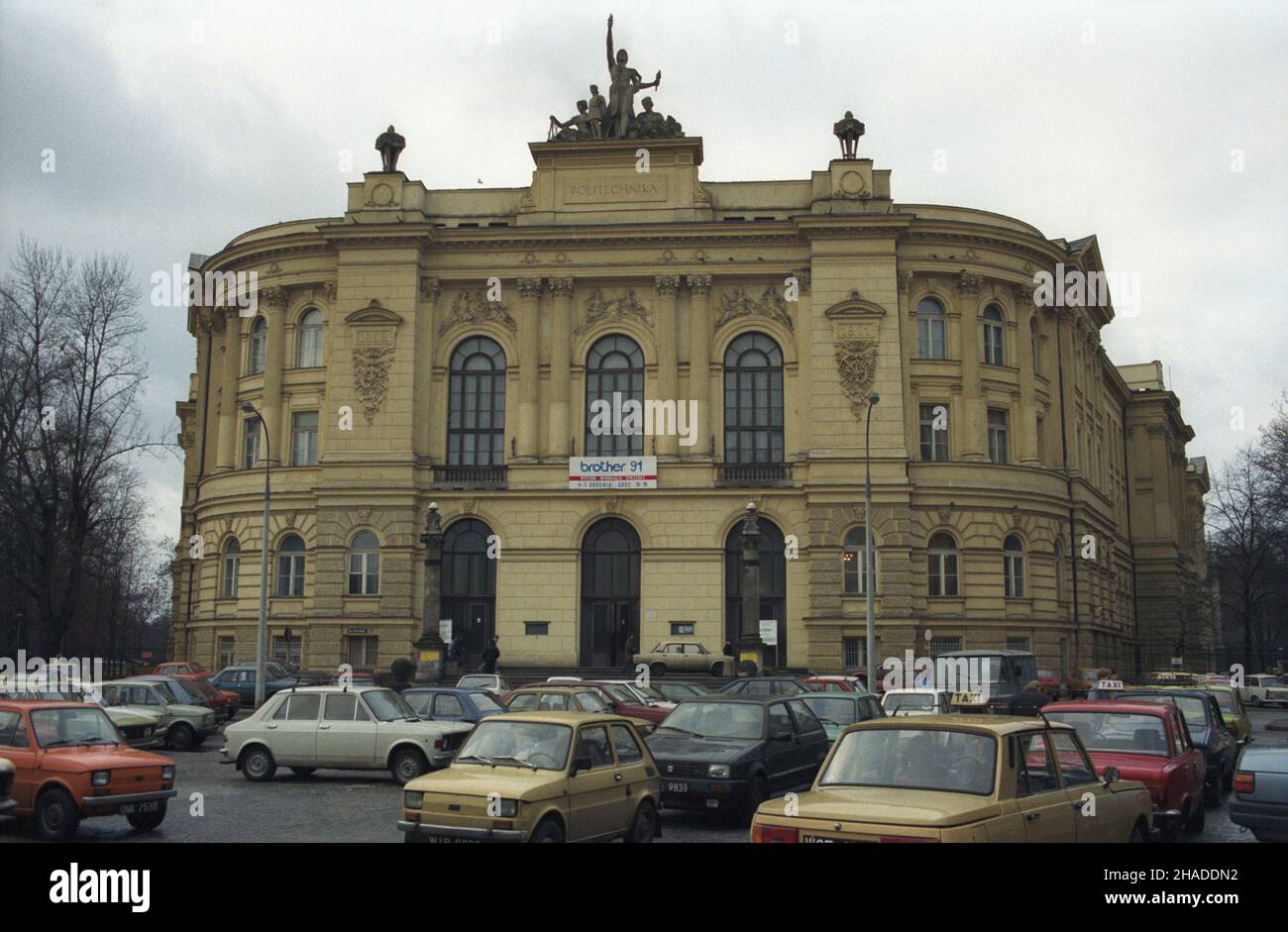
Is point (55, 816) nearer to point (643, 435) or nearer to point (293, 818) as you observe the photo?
point (293, 818)

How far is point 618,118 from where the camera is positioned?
5025 centimetres

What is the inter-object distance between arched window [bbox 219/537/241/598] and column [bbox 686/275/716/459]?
19.8 metres

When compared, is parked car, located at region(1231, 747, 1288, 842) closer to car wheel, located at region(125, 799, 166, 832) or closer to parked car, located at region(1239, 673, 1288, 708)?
car wheel, located at region(125, 799, 166, 832)

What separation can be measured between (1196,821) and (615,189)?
1525 inches

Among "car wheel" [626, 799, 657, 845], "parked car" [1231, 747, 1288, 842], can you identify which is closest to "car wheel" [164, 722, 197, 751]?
"car wheel" [626, 799, 657, 845]

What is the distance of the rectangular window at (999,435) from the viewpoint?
1970 inches

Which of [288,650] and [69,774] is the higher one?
[288,650]

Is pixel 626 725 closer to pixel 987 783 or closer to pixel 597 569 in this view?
pixel 987 783

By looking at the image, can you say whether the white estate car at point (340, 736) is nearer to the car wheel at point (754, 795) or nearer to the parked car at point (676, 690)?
the car wheel at point (754, 795)

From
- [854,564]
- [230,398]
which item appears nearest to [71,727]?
[854,564]
